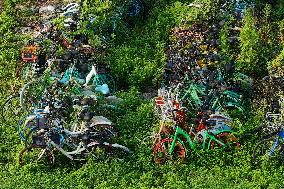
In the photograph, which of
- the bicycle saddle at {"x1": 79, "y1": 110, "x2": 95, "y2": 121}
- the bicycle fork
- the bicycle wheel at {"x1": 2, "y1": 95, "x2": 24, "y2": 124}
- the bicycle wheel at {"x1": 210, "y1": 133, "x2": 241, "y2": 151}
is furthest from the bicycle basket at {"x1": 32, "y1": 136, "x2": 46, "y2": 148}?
the bicycle fork

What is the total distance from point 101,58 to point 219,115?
310 centimetres

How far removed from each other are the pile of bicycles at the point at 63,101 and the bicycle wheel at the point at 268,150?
7.48ft

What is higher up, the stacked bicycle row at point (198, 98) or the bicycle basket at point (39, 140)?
the stacked bicycle row at point (198, 98)

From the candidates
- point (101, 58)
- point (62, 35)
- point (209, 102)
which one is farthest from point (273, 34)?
point (62, 35)

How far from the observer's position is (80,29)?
1179cm

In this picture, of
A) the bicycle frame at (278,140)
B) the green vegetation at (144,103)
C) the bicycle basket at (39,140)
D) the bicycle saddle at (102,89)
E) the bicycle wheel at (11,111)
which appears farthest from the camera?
the bicycle wheel at (11,111)

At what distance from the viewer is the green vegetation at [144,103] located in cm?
935

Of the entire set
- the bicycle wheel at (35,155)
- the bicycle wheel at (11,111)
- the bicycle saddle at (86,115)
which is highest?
the bicycle saddle at (86,115)

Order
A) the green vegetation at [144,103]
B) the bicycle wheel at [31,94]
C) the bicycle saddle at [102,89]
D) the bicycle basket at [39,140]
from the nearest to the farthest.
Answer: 1. the green vegetation at [144,103]
2. the bicycle basket at [39,140]
3. the bicycle saddle at [102,89]
4. the bicycle wheel at [31,94]

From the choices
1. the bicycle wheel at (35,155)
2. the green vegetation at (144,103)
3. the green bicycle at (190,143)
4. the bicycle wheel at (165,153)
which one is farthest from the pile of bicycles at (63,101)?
the green bicycle at (190,143)

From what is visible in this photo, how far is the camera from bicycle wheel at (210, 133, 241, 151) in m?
9.81

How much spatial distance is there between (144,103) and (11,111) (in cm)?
272

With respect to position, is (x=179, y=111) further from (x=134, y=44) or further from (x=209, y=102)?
(x=134, y=44)

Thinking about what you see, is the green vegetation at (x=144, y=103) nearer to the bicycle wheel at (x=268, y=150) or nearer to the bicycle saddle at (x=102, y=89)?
the bicycle wheel at (x=268, y=150)
